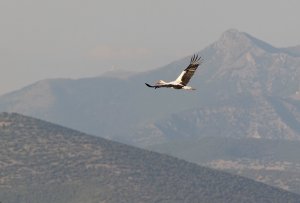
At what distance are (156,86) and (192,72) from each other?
248 centimetres

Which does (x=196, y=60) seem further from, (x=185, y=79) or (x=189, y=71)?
(x=185, y=79)

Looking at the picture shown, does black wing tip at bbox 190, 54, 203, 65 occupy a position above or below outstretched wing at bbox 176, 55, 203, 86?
above

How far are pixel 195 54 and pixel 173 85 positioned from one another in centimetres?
213

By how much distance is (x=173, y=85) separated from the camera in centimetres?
5669

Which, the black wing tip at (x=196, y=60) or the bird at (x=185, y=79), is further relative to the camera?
the bird at (x=185, y=79)

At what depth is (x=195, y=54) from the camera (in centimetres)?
5681

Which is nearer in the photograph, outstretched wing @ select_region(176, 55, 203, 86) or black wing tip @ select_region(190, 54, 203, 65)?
black wing tip @ select_region(190, 54, 203, 65)

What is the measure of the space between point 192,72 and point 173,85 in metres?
1.52

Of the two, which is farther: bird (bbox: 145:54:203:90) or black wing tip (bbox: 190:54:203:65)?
bird (bbox: 145:54:203:90)

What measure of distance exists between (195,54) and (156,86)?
2870mm

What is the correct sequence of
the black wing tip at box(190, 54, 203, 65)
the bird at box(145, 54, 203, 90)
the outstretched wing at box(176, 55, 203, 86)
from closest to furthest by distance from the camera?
the black wing tip at box(190, 54, 203, 65) → the bird at box(145, 54, 203, 90) → the outstretched wing at box(176, 55, 203, 86)

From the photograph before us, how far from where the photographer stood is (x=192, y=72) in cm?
5744

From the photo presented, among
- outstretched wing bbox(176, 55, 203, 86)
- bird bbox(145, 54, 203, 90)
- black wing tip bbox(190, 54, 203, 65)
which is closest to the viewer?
black wing tip bbox(190, 54, 203, 65)

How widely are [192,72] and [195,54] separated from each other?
1176 mm
